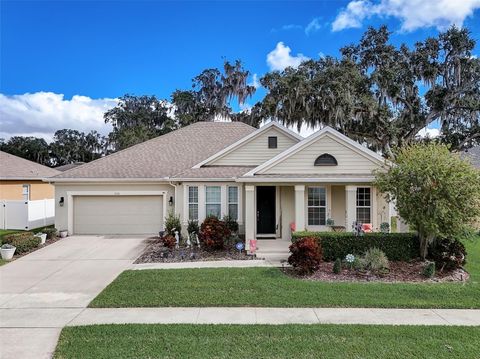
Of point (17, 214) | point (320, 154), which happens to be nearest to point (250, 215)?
point (320, 154)

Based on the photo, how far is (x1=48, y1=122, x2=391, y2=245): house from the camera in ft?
43.0

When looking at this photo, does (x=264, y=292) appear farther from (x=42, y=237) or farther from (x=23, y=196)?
(x=23, y=196)

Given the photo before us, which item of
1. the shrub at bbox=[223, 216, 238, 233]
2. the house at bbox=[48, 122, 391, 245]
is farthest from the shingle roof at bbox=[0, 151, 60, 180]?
the shrub at bbox=[223, 216, 238, 233]

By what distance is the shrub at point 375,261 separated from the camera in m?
9.74

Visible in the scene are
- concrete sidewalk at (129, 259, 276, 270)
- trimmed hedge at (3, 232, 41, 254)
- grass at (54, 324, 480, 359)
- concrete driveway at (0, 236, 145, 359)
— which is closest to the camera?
grass at (54, 324, 480, 359)

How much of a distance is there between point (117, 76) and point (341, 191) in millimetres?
14800

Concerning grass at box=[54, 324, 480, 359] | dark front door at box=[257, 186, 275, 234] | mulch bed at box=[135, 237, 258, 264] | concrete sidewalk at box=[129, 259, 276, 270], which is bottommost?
→ grass at box=[54, 324, 480, 359]

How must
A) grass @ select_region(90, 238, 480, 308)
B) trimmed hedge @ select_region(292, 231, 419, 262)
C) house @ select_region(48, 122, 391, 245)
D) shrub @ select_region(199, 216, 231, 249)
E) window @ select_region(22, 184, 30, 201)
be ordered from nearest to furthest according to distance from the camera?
1. grass @ select_region(90, 238, 480, 308)
2. trimmed hedge @ select_region(292, 231, 419, 262)
3. shrub @ select_region(199, 216, 231, 249)
4. house @ select_region(48, 122, 391, 245)
5. window @ select_region(22, 184, 30, 201)

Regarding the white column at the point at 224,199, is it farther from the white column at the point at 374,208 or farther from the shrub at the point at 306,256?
the white column at the point at 374,208

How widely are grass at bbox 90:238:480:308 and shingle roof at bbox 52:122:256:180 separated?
7901mm

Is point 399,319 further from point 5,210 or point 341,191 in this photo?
point 5,210

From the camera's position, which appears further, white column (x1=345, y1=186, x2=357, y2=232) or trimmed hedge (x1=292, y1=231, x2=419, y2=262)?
white column (x1=345, y1=186, x2=357, y2=232)

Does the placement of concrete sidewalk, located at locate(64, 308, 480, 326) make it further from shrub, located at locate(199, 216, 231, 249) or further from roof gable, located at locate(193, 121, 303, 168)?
roof gable, located at locate(193, 121, 303, 168)

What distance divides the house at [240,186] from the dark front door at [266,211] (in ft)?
0.14
